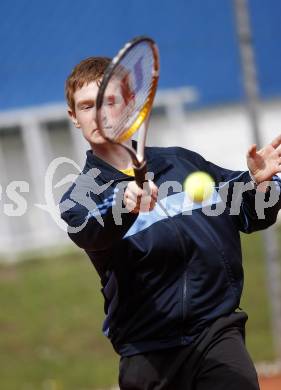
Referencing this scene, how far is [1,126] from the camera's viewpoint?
10.6m

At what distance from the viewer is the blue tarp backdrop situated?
8.96 meters

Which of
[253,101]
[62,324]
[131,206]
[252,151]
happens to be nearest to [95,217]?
[131,206]

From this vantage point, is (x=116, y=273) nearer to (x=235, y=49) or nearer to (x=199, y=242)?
(x=199, y=242)

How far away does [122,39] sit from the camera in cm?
927

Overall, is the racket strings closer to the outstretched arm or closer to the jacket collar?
the jacket collar

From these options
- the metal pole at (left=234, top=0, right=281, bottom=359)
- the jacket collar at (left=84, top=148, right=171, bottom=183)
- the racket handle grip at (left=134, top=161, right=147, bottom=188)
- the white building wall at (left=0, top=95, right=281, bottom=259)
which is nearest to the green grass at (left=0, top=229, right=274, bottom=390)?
the metal pole at (left=234, top=0, right=281, bottom=359)

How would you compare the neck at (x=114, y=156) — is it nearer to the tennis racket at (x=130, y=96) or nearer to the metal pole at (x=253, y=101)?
the tennis racket at (x=130, y=96)

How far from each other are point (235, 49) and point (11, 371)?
184 inches

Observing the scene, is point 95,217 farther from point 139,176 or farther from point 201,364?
point 201,364

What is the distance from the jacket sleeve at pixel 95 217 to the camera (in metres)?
2.71

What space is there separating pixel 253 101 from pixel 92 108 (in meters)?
3.62

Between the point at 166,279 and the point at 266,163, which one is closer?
the point at 166,279

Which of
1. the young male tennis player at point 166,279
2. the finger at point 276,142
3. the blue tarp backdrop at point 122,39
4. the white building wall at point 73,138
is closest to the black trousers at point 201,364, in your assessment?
the young male tennis player at point 166,279

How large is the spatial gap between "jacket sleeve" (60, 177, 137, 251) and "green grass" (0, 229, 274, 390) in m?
3.85
